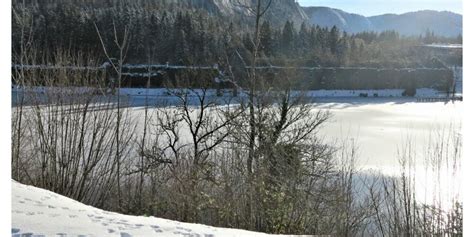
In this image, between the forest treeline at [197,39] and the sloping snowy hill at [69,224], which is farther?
the forest treeline at [197,39]

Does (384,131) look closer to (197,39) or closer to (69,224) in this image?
(69,224)

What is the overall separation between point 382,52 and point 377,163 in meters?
41.1

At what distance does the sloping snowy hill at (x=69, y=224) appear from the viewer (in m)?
2.73

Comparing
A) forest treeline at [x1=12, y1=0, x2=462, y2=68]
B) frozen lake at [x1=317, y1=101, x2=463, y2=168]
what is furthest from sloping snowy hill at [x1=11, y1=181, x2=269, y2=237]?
forest treeline at [x1=12, y1=0, x2=462, y2=68]

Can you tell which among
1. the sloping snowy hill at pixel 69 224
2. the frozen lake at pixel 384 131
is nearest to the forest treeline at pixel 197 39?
the frozen lake at pixel 384 131

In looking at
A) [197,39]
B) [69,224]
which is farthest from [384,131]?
[197,39]

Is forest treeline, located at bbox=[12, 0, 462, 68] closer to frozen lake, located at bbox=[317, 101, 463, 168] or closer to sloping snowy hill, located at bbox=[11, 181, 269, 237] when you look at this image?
frozen lake, located at bbox=[317, 101, 463, 168]

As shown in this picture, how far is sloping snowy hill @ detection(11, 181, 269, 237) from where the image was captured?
107 inches

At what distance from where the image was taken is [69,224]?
2.88 metres

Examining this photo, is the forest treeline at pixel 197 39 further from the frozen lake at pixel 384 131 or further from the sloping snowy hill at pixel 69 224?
the sloping snowy hill at pixel 69 224

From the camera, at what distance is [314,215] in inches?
266

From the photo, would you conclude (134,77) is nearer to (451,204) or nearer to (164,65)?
(164,65)

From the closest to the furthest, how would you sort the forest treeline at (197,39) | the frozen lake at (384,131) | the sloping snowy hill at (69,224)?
the sloping snowy hill at (69,224) < the frozen lake at (384,131) < the forest treeline at (197,39)

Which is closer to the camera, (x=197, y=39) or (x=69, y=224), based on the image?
(x=69, y=224)
